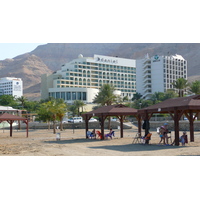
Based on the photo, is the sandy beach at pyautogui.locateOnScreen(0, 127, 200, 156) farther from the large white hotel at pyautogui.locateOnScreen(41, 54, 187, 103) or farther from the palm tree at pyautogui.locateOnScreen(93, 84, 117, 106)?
the large white hotel at pyautogui.locateOnScreen(41, 54, 187, 103)

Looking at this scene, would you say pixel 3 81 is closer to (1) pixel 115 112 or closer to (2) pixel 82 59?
(2) pixel 82 59

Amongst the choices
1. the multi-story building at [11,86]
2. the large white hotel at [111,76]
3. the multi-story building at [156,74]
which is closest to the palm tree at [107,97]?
the large white hotel at [111,76]

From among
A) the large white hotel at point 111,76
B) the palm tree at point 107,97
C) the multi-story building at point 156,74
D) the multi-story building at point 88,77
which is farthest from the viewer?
the multi-story building at point 156,74

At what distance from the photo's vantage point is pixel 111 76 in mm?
151000

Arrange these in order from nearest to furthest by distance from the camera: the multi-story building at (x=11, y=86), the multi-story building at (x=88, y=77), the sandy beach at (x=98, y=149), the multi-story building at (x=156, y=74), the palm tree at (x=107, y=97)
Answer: the sandy beach at (x=98, y=149) → the palm tree at (x=107, y=97) → the multi-story building at (x=88, y=77) → the multi-story building at (x=156, y=74) → the multi-story building at (x=11, y=86)

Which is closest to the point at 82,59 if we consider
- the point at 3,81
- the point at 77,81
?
the point at 77,81

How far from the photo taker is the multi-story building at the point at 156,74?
126 meters

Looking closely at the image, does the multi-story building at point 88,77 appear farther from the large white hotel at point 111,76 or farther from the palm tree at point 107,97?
the palm tree at point 107,97

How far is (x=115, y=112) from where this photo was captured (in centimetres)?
2502

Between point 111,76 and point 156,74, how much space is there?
28732mm

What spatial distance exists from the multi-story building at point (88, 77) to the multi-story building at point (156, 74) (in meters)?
11.2

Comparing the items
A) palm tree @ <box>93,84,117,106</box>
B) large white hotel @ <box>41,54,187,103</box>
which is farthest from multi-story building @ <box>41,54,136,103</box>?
palm tree @ <box>93,84,117,106</box>

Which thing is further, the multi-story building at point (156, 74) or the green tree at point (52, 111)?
the multi-story building at point (156, 74)

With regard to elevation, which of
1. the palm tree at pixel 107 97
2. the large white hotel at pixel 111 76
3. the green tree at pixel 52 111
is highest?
the large white hotel at pixel 111 76
